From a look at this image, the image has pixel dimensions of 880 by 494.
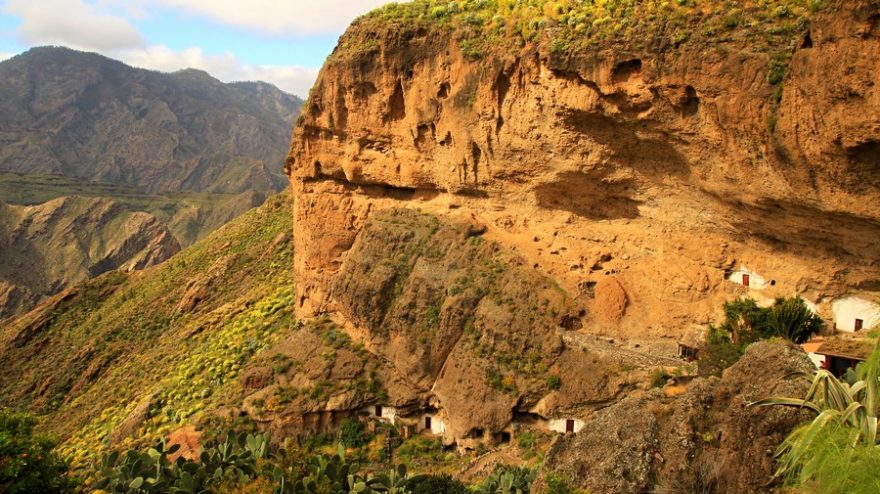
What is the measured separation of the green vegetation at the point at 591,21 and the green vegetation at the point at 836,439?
10499 mm

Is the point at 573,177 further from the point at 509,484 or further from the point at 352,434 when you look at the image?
the point at 352,434

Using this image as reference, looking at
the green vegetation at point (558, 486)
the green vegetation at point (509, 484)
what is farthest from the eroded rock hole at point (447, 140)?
the green vegetation at point (558, 486)

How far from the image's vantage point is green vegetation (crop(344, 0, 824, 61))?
17.3 m

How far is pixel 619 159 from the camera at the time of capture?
21109 millimetres

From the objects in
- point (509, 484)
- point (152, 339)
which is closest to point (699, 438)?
point (509, 484)

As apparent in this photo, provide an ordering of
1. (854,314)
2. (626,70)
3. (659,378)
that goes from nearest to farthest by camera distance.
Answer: (854,314) < (626,70) < (659,378)

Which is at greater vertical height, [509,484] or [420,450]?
[509,484]

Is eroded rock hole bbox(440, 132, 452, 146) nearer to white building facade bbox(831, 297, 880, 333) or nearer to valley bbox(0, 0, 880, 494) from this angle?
valley bbox(0, 0, 880, 494)

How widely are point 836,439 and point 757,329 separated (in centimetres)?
1091

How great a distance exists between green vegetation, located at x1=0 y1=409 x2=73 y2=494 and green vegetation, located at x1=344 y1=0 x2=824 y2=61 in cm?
1759

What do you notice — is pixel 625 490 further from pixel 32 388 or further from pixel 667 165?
pixel 32 388

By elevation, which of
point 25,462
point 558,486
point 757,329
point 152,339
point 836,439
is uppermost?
point 836,439

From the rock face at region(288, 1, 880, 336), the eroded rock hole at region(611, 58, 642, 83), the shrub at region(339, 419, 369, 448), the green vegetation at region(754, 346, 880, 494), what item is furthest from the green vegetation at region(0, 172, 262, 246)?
the green vegetation at region(754, 346, 880, 494)

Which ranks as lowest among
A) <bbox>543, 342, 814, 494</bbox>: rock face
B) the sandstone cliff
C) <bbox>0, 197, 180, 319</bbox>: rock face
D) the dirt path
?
<bbox>0, 197, 180, 319</bbox>: rock face
